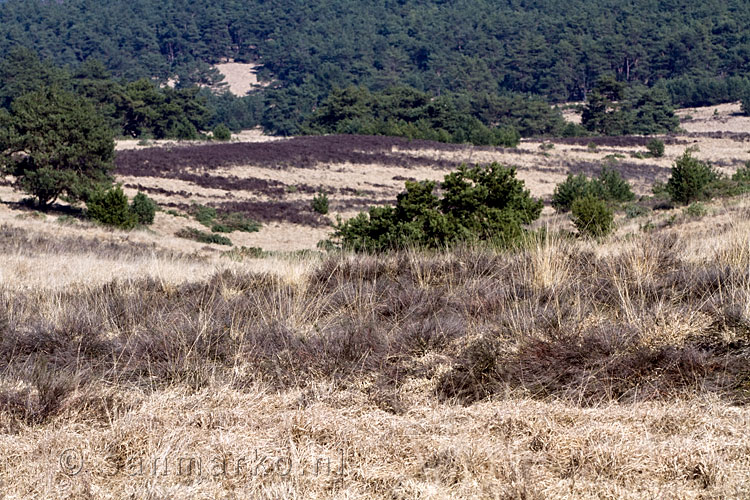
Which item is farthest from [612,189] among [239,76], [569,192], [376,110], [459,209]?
[239,76]

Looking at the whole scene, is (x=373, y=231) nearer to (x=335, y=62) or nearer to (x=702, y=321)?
(x=702, y=321)

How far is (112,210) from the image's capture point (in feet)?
84.6

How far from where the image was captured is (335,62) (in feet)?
481

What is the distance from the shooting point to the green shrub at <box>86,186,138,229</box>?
25531 millimetres

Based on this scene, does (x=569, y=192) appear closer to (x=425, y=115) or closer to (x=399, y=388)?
(x=399, y=388)

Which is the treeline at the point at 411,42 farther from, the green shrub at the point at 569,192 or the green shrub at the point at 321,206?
the green shrub at the point at 569,192

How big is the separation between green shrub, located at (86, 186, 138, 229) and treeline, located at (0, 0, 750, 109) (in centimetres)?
7913

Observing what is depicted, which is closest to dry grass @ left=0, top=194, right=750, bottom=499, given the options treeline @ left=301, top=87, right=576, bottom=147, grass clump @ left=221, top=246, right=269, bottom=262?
grass clump @ left=221, top=246, right=269, bottom=262

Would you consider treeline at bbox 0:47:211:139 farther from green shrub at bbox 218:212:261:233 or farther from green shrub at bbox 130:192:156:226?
green shrub at bbox 130:192:156:226

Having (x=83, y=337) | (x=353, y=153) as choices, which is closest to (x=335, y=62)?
(x=353, y=153)

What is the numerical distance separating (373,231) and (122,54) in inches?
5946

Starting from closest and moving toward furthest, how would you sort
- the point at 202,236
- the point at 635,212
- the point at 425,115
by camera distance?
1. the point at 635,212
2. the point at 202,236
3. the point at 425,115

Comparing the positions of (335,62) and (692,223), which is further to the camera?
(335,62)

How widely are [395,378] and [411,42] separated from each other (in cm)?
15539
